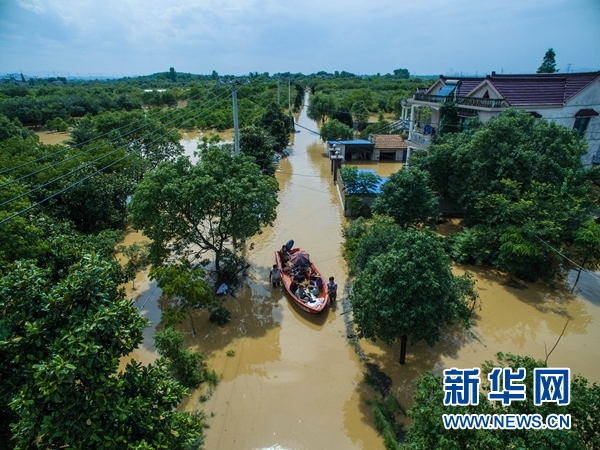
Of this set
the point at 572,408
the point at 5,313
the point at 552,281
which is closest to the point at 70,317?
the point at 5,313

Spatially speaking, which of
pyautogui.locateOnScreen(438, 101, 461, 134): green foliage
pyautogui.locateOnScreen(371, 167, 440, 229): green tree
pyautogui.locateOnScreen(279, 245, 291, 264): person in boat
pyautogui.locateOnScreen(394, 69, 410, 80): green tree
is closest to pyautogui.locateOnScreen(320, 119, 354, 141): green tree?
pyautogui.locateOnScreen(438, 101, 461, 134): green foliage

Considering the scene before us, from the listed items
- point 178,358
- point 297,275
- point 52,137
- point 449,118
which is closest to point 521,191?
point 449,118

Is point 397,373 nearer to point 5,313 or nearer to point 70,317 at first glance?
point 70,317

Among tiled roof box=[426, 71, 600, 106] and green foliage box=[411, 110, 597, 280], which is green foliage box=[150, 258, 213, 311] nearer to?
green foliage box=[411, 110, 597, 280]

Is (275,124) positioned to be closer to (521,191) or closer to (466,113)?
(466,113)

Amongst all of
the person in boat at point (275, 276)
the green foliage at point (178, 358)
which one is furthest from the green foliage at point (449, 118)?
the green foliage at point (178, 358)
